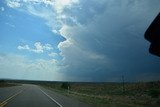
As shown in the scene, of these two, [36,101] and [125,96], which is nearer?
[36,101]

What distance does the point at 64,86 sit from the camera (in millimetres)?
89438

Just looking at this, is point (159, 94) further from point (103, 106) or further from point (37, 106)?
point (37, 106)

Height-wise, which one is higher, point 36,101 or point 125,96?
point 125,96

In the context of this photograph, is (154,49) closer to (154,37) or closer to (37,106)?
(154,37)

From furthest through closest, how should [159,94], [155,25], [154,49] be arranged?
[159,94], [154,49], [155,25]

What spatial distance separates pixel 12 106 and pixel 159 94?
25.9 meters

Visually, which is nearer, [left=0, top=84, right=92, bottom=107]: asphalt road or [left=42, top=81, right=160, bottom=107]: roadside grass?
[left=0, top=84, right=92, bottom=107]: asphalt road

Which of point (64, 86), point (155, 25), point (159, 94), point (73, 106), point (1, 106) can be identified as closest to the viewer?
point (155, 25)

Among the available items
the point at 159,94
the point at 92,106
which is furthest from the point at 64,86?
the point at 92,106

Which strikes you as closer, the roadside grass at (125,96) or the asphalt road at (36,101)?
the asphalt road at (36,101)

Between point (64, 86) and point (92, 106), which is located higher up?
point (64, 86)

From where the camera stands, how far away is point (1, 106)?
850 inches

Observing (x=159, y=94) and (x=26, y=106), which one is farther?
(x=159, y=94)

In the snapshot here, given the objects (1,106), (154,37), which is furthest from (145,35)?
(1,106)
